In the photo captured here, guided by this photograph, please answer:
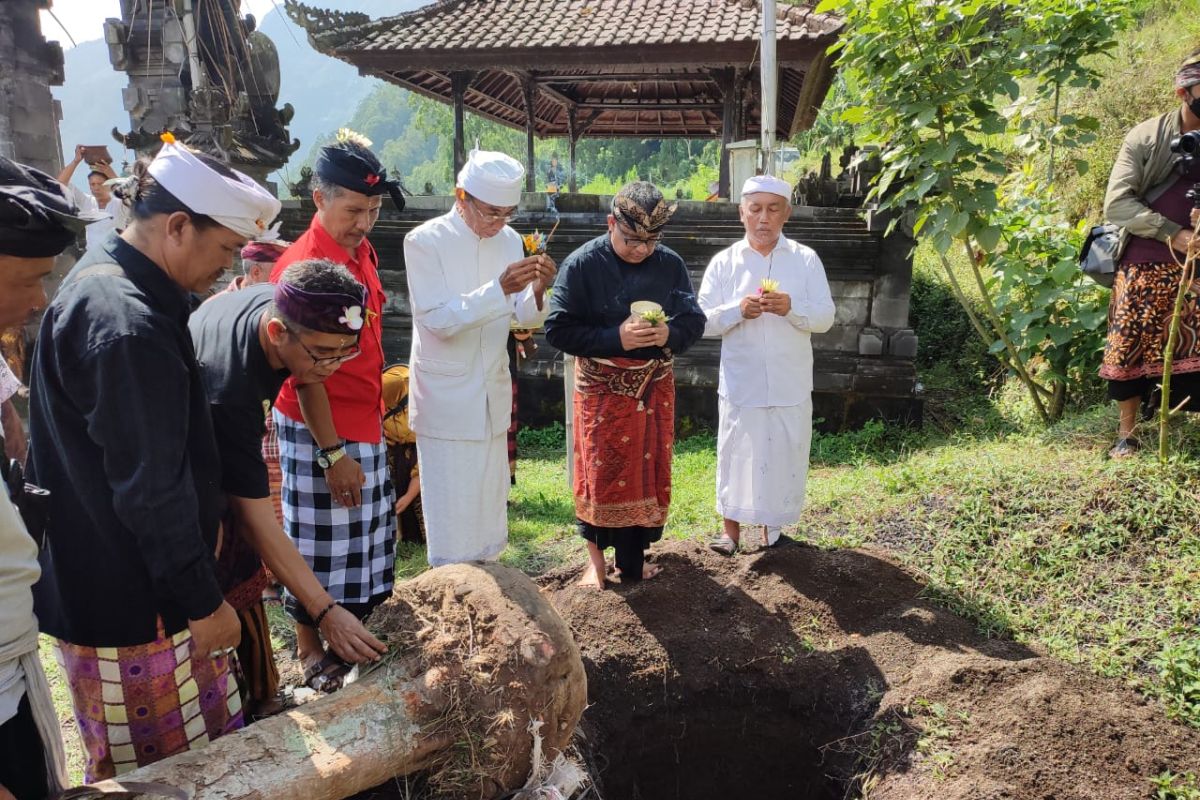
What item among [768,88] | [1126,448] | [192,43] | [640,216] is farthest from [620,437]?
[192,43]

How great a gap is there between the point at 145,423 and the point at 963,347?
328 inches

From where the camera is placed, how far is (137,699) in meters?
1.94

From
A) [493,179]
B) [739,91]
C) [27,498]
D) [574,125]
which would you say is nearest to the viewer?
[27,498]

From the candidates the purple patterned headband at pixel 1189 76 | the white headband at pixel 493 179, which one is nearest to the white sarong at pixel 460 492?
the white headband at pixel 493 179

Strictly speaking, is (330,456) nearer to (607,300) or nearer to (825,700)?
(607,300)

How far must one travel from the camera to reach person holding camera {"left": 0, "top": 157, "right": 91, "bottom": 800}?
1.55 m

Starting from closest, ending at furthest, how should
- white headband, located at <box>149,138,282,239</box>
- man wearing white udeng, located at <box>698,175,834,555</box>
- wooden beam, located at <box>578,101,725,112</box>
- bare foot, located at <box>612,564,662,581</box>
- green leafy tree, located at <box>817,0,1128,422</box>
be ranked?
white headband, located at <box>149,138,282,239</box>, bare foot, located at <box>612,564,662,581</box>, man wearing white udeng, located at <box>698,175,834,555</box>, green leafy tree, located at <box>817,0,1128,422</box>, wooden beam, located at <box>578,101,725,112</box>

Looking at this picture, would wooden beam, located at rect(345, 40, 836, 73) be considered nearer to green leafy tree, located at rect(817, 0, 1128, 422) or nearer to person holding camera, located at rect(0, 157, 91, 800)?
green leafy tree, located at rect(817, 0, 1128, 422)

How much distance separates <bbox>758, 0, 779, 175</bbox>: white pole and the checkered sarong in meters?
4.66

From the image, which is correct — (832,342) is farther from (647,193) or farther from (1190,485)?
(647,193)

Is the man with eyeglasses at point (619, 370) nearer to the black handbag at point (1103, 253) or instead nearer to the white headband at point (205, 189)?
the white headband at point (205, 189)

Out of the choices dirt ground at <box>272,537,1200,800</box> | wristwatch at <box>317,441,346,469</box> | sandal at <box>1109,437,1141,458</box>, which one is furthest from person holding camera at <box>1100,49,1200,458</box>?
wristwatch at <box>317,441,346,469</box>

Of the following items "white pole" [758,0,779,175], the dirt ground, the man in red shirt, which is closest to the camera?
the dirt ground

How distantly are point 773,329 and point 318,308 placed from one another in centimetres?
251
